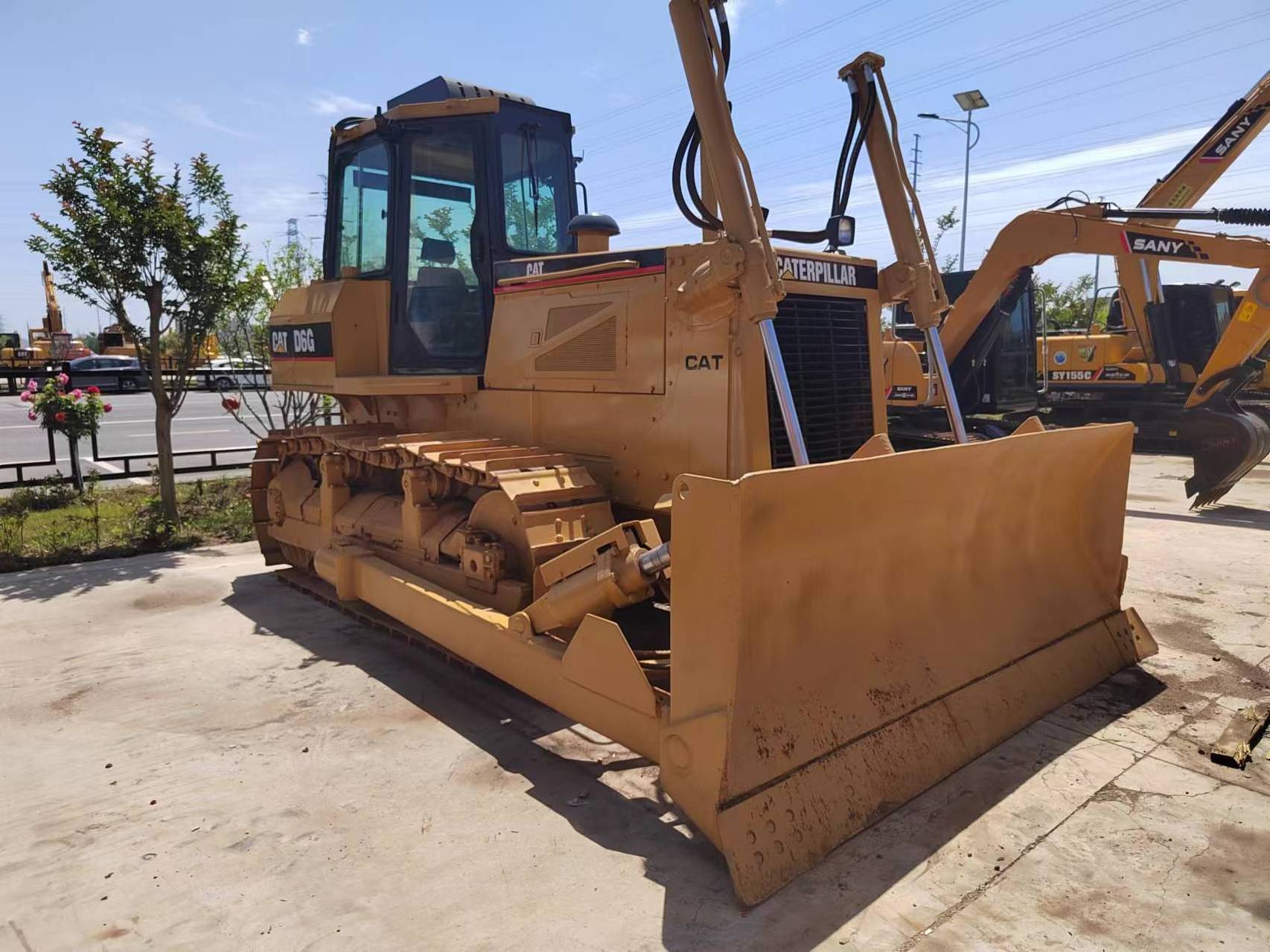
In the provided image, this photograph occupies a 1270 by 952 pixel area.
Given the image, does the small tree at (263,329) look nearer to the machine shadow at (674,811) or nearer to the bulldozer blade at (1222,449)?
the machine shadow at (674,811)

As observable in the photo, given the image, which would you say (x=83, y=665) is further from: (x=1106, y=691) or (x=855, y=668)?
(x=1106, y=691)

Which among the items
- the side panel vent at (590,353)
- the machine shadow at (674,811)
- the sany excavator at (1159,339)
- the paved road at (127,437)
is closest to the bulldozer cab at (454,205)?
the side panel vent at (590,353)

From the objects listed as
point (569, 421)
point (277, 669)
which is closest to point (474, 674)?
point (277, 669)

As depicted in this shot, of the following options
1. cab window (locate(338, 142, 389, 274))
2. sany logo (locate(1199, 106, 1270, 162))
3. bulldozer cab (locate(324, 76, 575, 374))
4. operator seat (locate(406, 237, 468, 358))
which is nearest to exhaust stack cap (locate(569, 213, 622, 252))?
bulldozer cab (locate(324, 76, 575, 374))

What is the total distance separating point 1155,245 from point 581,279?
796 cm

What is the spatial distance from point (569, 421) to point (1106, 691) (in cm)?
334

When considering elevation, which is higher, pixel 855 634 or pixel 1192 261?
pixel 1192 261

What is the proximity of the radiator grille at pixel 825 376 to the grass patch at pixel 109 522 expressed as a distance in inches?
261

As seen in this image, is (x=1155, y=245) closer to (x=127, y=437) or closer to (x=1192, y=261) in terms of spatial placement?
(x=1192, y=261)

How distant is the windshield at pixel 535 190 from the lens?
5922 mm

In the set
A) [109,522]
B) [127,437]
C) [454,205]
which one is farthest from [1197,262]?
[127,437]

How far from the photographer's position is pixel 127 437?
18656mm

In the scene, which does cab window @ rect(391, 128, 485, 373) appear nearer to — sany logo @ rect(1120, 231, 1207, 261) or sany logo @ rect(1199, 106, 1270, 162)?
sany logo @ rect(1120, 231, 1207, 261)

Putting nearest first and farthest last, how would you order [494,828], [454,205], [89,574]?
[494,828], [454,205], [89,574]
